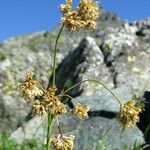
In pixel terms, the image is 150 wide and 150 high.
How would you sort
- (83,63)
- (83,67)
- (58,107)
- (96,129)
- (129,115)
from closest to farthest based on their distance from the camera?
1. (58,107)
2. (129,115)
3. (96,129)
4. (83,67)
5. (83,63)

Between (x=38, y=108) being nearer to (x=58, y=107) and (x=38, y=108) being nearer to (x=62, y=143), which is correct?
(x=58, y=107)

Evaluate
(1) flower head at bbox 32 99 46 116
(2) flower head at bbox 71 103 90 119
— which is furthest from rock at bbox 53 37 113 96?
(1) flower head at bbox 32 99 46 116

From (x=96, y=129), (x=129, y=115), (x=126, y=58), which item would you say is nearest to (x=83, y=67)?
(x=126, y=58)

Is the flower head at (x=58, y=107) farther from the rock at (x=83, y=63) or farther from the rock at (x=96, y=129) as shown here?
the rock at (x=83, y=63)

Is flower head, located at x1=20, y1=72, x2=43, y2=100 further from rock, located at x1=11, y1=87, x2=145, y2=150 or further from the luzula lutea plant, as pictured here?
rock, located at x1=11, y1=87, x2=145, y2=150

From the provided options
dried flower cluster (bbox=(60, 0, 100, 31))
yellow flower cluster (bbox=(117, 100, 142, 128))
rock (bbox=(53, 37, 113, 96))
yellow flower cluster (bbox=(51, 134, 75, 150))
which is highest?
rock (bbox=(53, 37, 113, 96))

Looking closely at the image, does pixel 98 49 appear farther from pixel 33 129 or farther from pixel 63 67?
pixel 33 129
